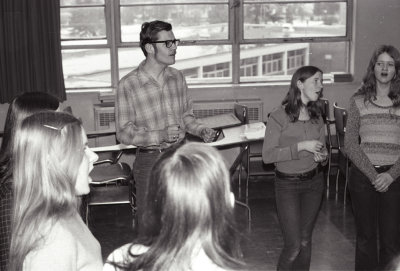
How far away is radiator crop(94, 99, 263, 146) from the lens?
281 inches

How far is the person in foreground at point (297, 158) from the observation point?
378cm

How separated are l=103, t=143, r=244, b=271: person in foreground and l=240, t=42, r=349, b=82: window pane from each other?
6.16m

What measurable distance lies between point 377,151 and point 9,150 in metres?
2.25

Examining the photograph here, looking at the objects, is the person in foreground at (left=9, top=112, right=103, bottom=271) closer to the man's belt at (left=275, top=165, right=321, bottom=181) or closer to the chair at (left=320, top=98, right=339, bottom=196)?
the man's belt at (left=275, top=165, right=321, bottom=181)

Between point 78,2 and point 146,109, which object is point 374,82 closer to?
point 146,109

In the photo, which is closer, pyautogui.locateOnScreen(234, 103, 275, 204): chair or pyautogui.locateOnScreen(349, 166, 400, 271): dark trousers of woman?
pyautogui.locateOnScreen(349, 166, 400, 271): dark trousers of woman

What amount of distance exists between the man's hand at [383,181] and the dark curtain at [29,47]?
416cm

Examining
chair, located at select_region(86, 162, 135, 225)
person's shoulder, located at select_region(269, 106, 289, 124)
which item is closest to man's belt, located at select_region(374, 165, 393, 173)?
person's shoulder, located at select_region(269, 106, 289, 124)

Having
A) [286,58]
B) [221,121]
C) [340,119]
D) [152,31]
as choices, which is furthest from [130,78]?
[286,58]

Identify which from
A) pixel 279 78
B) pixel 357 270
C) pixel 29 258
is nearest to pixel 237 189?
pixel 279 78

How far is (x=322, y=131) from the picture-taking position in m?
3.96

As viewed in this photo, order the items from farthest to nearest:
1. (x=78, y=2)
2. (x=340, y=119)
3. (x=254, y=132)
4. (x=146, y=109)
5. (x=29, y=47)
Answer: (x=78, y=2)
(x=29, y=47)
(x=340, y=119)
(x=254, y=132)
(x=146, y=109)

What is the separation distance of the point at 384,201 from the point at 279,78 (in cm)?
412

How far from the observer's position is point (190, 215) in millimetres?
1604
